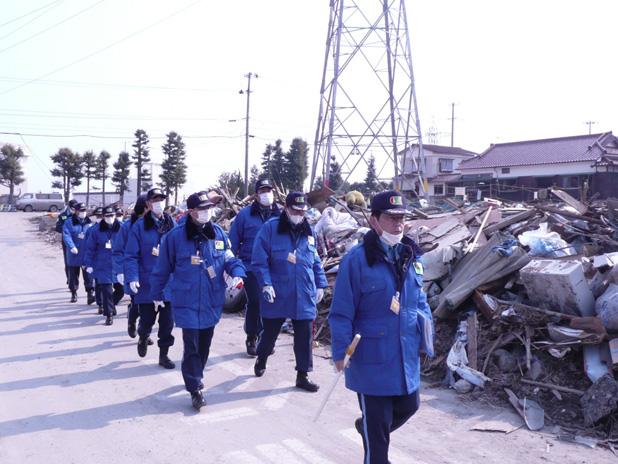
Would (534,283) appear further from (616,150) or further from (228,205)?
(616,150)

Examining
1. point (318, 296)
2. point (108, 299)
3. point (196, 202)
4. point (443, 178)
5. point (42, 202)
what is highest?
point (443, 178)

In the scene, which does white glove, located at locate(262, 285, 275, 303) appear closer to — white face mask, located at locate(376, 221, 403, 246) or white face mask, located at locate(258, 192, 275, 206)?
white face mask, located at locate(258, 192, 275, 206)

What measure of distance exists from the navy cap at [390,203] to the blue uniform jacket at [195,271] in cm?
220

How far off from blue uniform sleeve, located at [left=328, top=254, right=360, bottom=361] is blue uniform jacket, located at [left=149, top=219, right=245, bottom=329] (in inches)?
81.2

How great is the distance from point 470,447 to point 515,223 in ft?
19.9

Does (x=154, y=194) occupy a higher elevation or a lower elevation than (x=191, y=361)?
higher

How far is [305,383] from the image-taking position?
19.0 ft

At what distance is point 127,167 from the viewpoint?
5450 cm

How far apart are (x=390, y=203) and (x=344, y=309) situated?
75 cm

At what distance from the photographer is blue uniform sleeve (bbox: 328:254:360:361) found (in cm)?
341

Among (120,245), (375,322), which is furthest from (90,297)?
(375,322)

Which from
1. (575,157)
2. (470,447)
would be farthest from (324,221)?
(575,157)

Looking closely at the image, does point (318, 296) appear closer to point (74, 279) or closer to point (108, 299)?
point (108, 299)

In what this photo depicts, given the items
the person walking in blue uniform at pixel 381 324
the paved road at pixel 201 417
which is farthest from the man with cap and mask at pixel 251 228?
the person walking in blue uniform at pixel 381 324
